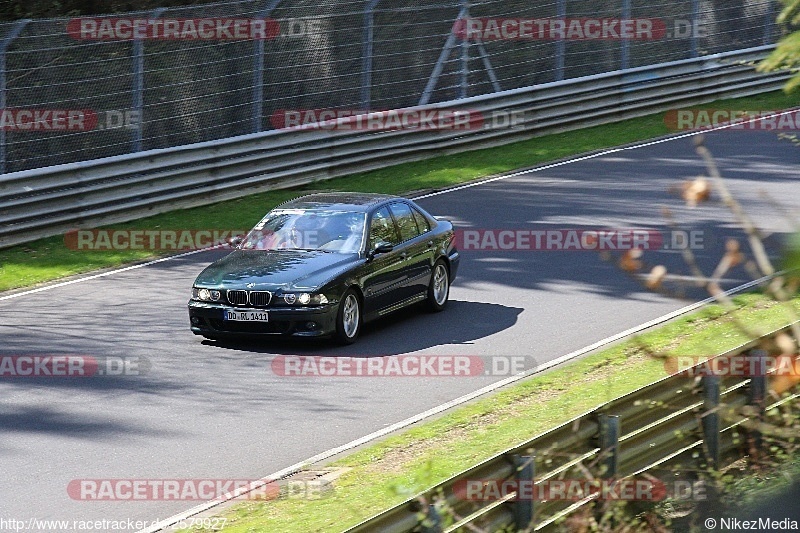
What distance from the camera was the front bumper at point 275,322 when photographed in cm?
1316

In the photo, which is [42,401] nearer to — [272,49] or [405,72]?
[272,49]

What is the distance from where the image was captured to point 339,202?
14.9 metres

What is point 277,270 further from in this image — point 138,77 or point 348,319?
point 138,77

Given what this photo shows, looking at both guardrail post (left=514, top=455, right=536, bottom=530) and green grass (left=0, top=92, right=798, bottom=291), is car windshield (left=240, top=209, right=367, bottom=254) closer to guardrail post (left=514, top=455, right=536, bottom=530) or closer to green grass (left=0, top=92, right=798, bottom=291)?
green grass (left=0, top=92, right=798, bottom=291)

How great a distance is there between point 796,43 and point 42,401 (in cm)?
891

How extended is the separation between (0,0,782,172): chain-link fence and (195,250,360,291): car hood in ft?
18.1

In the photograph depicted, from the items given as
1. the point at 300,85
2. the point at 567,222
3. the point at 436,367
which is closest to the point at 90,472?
the point at 436,367

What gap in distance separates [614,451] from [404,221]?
6746 mm

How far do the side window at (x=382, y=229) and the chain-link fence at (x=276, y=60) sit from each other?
6.24 m

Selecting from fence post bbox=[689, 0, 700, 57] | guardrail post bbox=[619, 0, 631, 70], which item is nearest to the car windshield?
guardrail post bbox=[619, 0, 631, 70]

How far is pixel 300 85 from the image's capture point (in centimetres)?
2239
